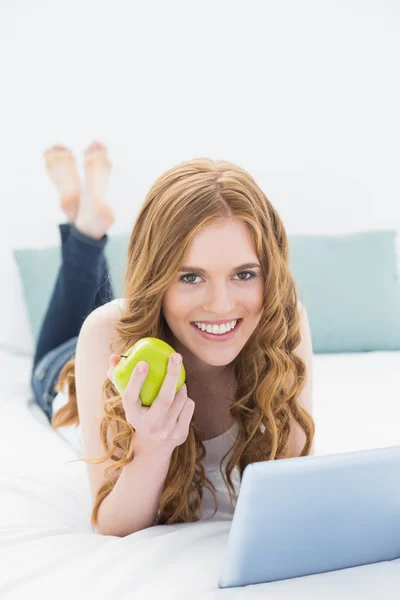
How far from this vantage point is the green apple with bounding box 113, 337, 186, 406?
1150 mm

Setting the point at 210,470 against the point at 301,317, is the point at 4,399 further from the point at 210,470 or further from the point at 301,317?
the point at 301,317

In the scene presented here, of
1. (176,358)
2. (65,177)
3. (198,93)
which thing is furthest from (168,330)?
(198,93)

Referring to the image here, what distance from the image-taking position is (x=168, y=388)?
1146 mm

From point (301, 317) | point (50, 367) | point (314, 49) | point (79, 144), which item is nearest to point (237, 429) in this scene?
point (301, 317)

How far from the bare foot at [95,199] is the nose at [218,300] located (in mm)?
1027

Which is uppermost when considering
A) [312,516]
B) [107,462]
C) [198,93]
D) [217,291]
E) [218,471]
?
[198,93]

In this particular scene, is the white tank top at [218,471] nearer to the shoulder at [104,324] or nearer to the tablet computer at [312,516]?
the shoulder at [104,324]

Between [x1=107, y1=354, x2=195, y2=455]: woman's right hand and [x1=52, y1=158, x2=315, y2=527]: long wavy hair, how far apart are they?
70 mm

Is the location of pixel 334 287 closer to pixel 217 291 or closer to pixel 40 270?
pixel 40 270

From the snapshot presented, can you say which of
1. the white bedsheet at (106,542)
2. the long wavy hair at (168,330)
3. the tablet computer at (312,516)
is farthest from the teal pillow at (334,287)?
the tablet computer at (312,516)

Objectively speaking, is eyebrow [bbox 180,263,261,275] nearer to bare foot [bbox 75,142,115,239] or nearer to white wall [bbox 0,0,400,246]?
bare foot [bbox 75,142,115,239]

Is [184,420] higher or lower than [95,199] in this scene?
lower

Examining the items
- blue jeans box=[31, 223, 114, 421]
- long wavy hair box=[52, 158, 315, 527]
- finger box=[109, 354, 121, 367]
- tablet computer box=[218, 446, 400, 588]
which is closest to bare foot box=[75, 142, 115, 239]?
blue jeans box=[31, 223, 114, 421]

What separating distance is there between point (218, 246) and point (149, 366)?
260 millimetres
